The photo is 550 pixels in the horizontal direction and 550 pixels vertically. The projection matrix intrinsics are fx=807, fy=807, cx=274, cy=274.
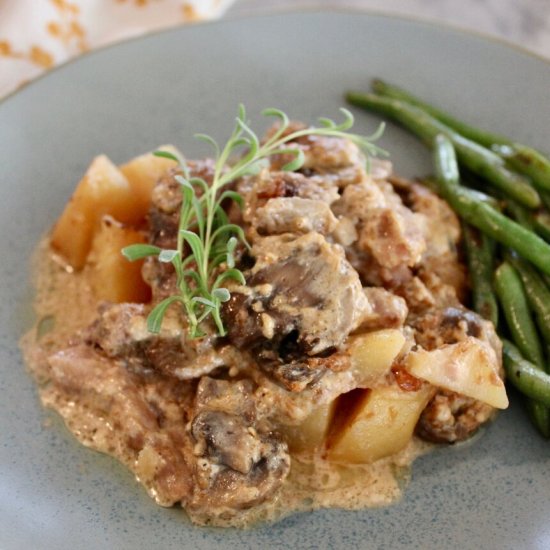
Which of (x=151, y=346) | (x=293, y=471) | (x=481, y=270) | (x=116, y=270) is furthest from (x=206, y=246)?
(x=481, y=270)

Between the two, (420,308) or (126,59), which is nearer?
(420,308)

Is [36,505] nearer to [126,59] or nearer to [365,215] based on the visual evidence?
[365,215]

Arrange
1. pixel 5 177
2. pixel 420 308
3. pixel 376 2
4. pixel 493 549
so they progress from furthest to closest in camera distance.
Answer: pixel 376 2
pixel 5 177
pixel 420 308
pixel 493 549

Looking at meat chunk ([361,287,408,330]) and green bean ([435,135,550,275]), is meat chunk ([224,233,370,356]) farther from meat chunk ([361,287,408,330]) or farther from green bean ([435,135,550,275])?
green bean ([435,135,550,275])

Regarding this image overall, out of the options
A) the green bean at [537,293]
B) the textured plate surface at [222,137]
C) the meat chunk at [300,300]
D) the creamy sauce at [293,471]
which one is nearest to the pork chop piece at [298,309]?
the meat chunk at [300,300]

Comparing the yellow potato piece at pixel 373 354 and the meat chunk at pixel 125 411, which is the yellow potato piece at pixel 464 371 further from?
the meat chunk at pixel 125 411

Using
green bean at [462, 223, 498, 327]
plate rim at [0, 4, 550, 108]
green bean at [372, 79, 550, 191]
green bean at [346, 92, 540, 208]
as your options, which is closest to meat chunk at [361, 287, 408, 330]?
green bean at [462, 223, 498, 327]

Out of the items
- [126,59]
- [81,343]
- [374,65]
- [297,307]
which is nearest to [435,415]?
[297,307]
